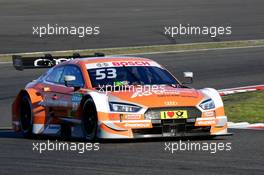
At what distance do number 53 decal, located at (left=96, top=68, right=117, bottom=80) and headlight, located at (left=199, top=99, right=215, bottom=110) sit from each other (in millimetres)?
1451

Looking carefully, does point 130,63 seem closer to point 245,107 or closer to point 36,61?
point 36,61

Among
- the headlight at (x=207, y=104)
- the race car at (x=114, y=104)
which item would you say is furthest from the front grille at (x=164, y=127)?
the headlight at (x=207, y=104)

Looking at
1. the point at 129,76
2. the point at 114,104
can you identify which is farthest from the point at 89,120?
the point at 129,76

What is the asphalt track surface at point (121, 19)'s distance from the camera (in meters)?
31.4

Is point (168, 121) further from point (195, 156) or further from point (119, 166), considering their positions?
point (119, 166)

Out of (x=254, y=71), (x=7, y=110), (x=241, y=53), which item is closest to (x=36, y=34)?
(x=241, y=53)

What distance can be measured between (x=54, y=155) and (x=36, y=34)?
21.9 m

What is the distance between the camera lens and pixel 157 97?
12883mm

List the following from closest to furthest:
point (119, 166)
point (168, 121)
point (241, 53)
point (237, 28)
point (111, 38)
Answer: point (119, 166)
point (168, 121)
point (241, 53)
point (111, 38)
point (237, 28)

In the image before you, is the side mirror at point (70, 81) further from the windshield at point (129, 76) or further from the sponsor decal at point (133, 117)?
the sponsor decal at point (133, 117)

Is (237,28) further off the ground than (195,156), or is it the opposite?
(237,28)

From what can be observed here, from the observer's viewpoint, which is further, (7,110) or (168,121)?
(7,110)

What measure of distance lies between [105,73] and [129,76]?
34 centimetres

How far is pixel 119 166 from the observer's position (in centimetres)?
1048
